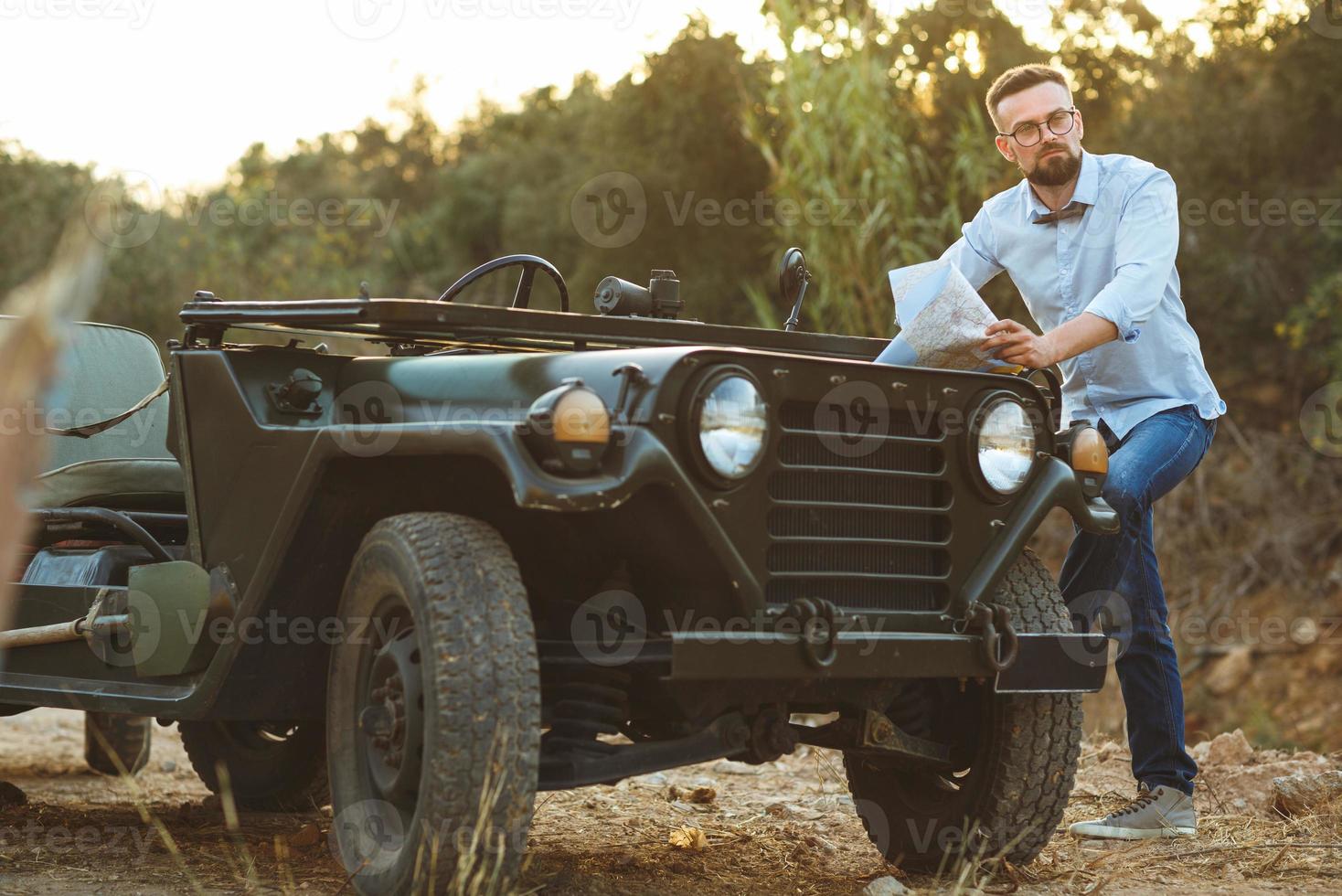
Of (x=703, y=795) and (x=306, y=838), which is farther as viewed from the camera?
(x=703, y=795)

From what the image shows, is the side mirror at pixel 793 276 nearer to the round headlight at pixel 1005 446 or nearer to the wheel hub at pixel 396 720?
the round headlight at pixel 1005 446

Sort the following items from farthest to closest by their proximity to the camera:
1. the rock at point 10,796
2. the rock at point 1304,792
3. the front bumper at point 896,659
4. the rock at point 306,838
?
the rock at point 10,796 < the rock at point 1304,792 < the rock at point 306,838 < the front bumper at point 896,659

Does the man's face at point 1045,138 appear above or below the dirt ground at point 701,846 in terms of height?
above

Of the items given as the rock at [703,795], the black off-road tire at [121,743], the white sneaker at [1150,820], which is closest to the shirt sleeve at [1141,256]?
the white sneaker at [1150,820]

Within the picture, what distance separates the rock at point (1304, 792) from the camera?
4.58 m

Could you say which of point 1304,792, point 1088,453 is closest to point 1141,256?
point 1088,453

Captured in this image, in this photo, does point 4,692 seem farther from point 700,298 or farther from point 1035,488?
point 700,298

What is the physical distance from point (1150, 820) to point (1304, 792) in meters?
0.75

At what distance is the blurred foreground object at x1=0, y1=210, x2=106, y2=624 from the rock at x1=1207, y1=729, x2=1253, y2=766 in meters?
5.02

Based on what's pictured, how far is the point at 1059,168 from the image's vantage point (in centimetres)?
430

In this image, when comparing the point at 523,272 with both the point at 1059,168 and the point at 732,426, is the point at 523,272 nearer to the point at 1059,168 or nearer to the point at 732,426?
the point at 732,426

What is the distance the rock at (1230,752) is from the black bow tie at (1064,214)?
246cm

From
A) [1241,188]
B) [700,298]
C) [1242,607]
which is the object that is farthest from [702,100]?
[1242,607]

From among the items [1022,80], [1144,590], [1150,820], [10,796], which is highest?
[1022,80]
